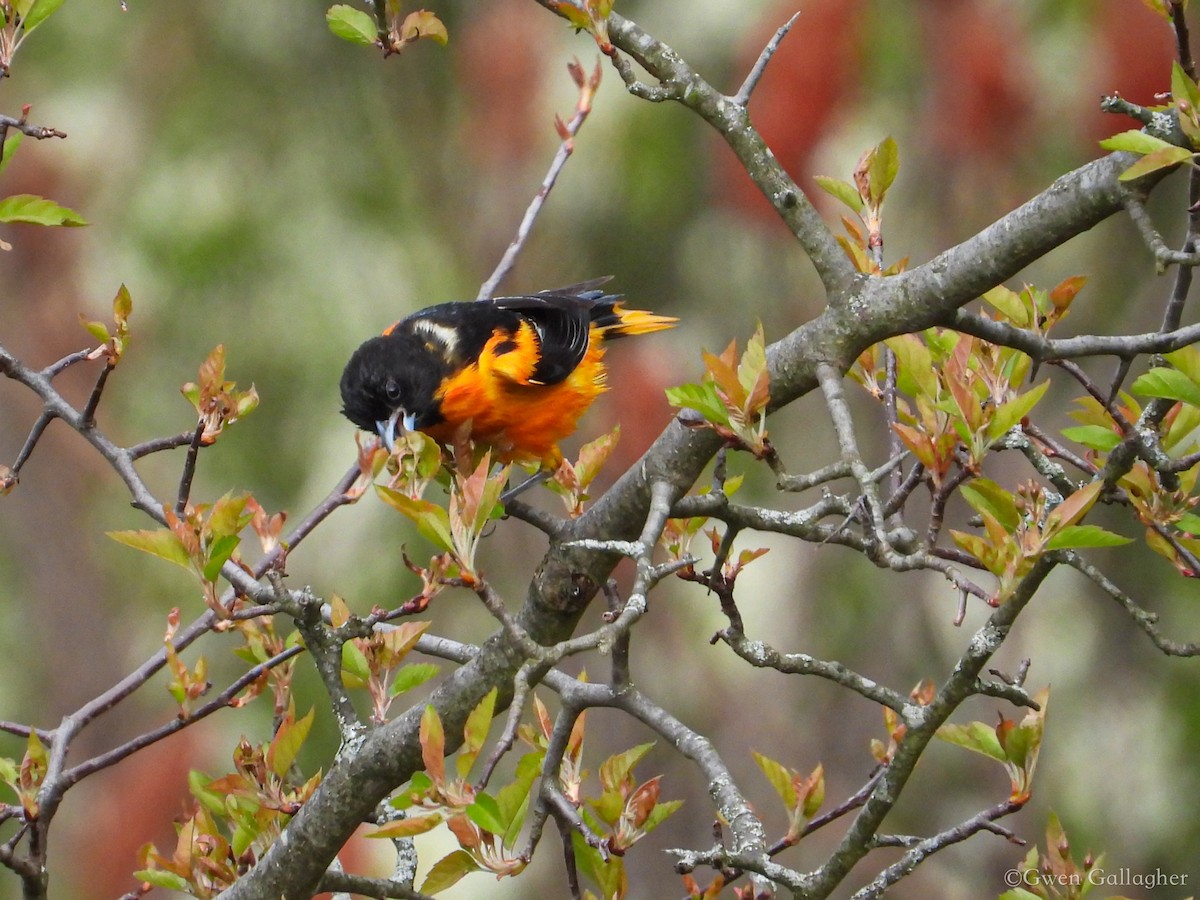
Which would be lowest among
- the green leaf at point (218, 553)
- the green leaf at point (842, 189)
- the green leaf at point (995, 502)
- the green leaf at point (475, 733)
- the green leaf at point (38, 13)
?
the green leaf at point (475, 733)

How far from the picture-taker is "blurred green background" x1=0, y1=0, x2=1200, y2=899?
6082mm

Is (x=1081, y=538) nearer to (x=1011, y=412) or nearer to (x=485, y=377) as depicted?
(x=1011, y=412)

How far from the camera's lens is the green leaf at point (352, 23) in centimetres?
214

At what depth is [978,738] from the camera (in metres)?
1.90

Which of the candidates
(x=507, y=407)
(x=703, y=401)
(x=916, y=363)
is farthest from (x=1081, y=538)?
(x=507, y=407)

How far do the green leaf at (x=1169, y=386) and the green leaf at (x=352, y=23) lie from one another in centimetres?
130

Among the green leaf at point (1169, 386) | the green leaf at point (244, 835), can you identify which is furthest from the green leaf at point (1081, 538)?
the green leaf at point (244, 835)

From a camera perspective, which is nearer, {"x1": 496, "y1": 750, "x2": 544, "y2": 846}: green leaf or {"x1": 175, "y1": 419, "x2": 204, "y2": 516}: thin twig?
{"x1": 496, "y1": 750, "x2": 544, "y2": 846}: green leaf

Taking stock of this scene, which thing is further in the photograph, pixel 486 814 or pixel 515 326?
pixel 515 326

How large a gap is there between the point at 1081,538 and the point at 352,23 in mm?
1377

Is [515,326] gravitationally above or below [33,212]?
above

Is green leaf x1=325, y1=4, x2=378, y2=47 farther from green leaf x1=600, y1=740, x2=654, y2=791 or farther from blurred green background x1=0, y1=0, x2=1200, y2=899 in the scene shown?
blurred green background x1=0, y1=0, x2=1200, y2=899

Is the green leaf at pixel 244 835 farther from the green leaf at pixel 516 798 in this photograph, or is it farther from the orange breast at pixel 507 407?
the orange breast at pixel 507 407

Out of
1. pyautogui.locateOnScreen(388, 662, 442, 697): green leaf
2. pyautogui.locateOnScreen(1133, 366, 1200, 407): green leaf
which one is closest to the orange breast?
pyautogui.locateOnScreen(388, 662, 442, 697): green leaf
